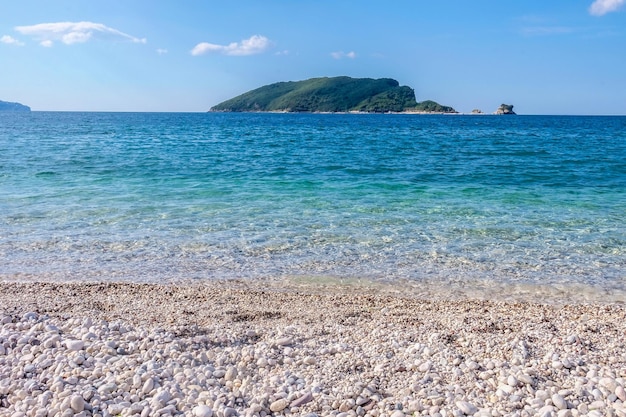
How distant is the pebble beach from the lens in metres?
4.64

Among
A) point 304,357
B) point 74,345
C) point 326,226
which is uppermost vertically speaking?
point 74,345

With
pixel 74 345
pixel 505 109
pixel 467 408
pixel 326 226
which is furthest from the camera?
pixel 505 109

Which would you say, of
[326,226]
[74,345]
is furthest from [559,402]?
[326,226]

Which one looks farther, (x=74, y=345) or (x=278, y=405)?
(x=74, y=345)

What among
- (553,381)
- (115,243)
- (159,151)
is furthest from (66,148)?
(553,381)

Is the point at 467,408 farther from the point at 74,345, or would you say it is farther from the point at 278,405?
the point at 74,345

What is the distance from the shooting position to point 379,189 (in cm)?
1883

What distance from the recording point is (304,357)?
5.64m

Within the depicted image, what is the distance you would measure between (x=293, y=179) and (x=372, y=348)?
51.3 ft

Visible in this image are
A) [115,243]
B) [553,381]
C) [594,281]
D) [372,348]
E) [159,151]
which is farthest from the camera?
[159,151]

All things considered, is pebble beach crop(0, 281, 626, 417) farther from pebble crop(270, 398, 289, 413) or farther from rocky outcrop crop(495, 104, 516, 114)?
rocky outcrop crop(495, 104, 516, 114)

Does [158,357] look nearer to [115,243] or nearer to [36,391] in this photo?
[36,391]

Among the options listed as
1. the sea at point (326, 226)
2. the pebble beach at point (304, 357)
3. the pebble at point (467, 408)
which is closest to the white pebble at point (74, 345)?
Result: the pebble beach at point (304, 357)

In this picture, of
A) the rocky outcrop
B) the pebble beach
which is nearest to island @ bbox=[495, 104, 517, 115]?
the rocky outcrop
